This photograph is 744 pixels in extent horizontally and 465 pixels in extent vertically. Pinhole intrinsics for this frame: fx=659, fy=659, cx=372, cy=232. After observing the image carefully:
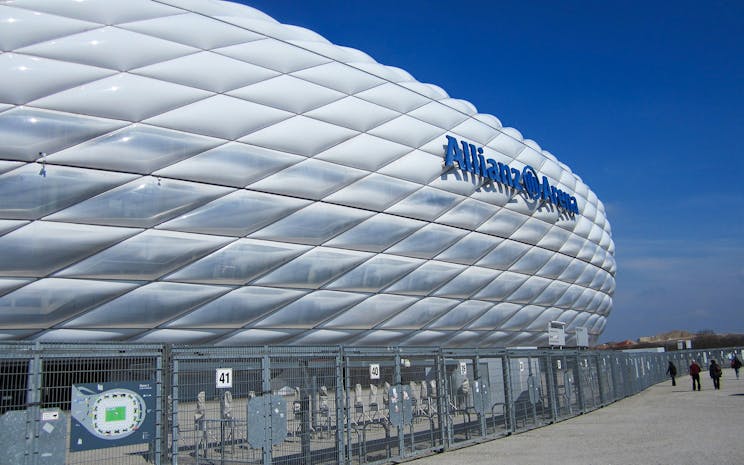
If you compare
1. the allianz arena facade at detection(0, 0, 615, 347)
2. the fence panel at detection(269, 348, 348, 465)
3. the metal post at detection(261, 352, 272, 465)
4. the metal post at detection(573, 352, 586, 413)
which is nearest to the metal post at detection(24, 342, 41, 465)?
the metal post at detection(261, 352, 272, 465)

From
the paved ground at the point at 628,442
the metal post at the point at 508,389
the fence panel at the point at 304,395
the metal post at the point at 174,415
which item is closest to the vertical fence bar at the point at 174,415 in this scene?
the metal post at the point at 174,415

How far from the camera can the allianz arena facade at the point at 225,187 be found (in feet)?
42.9

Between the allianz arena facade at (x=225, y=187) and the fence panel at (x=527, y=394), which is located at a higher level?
the allianz arena facade at (x=225, y=187)

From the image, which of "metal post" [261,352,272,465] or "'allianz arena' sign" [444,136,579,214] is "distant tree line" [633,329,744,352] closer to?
"'allianz arena' sign" [444,136,579,214]

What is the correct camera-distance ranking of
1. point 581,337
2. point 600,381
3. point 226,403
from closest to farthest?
point 226,403, point 600,381, point 581,337

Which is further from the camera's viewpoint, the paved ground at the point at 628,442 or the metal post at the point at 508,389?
the metal post at the point at 508,389

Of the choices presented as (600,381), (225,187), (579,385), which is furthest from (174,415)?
(600,381)

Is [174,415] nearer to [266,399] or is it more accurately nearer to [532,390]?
[266,399]

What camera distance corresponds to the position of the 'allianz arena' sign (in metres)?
21.4

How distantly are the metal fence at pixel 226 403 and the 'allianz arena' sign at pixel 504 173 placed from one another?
874 cm

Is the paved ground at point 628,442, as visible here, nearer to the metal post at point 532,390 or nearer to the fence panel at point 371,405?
the metal post at point 532,390

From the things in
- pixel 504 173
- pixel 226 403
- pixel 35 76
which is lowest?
pixel 226 403

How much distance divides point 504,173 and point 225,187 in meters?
11.9

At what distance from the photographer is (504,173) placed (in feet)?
78.1
